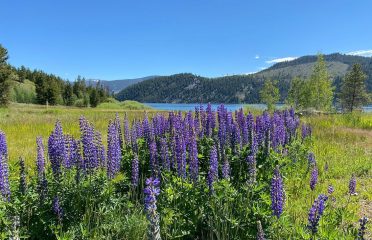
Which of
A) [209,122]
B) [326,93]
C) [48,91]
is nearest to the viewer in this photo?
[209,122]

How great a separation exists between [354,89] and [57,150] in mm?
80682

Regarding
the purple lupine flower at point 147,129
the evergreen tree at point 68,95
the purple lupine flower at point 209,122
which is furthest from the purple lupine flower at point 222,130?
the evergreen tree at point 68,95

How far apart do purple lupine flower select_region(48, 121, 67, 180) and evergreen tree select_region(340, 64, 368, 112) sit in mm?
78134

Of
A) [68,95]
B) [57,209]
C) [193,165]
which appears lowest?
[57,209]

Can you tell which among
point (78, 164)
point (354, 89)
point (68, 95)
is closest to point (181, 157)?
point (78, 164)

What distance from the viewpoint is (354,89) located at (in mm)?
74750

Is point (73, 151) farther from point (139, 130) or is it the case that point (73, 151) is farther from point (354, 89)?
point (354, 89)

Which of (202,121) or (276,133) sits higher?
(202,121)

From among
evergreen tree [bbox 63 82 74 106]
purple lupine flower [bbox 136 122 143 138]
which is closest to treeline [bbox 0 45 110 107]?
evergreen tree [bbox 63 82 74 106]

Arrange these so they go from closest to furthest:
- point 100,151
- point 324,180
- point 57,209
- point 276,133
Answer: point 57,209, point 100,151, point 276,133, point 324,180

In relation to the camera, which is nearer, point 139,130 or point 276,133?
point 139,130

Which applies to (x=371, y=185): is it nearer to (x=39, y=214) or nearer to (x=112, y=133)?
(x=112, y=133)

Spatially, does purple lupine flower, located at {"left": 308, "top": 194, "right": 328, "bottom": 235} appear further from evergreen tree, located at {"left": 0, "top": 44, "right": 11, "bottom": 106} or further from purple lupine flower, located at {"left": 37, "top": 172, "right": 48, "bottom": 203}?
evergreen tree, located at {"left": 0, "top": 44, "right": 11, "bottom": 106}

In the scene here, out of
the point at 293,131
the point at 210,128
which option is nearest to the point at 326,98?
the point at 293,131
